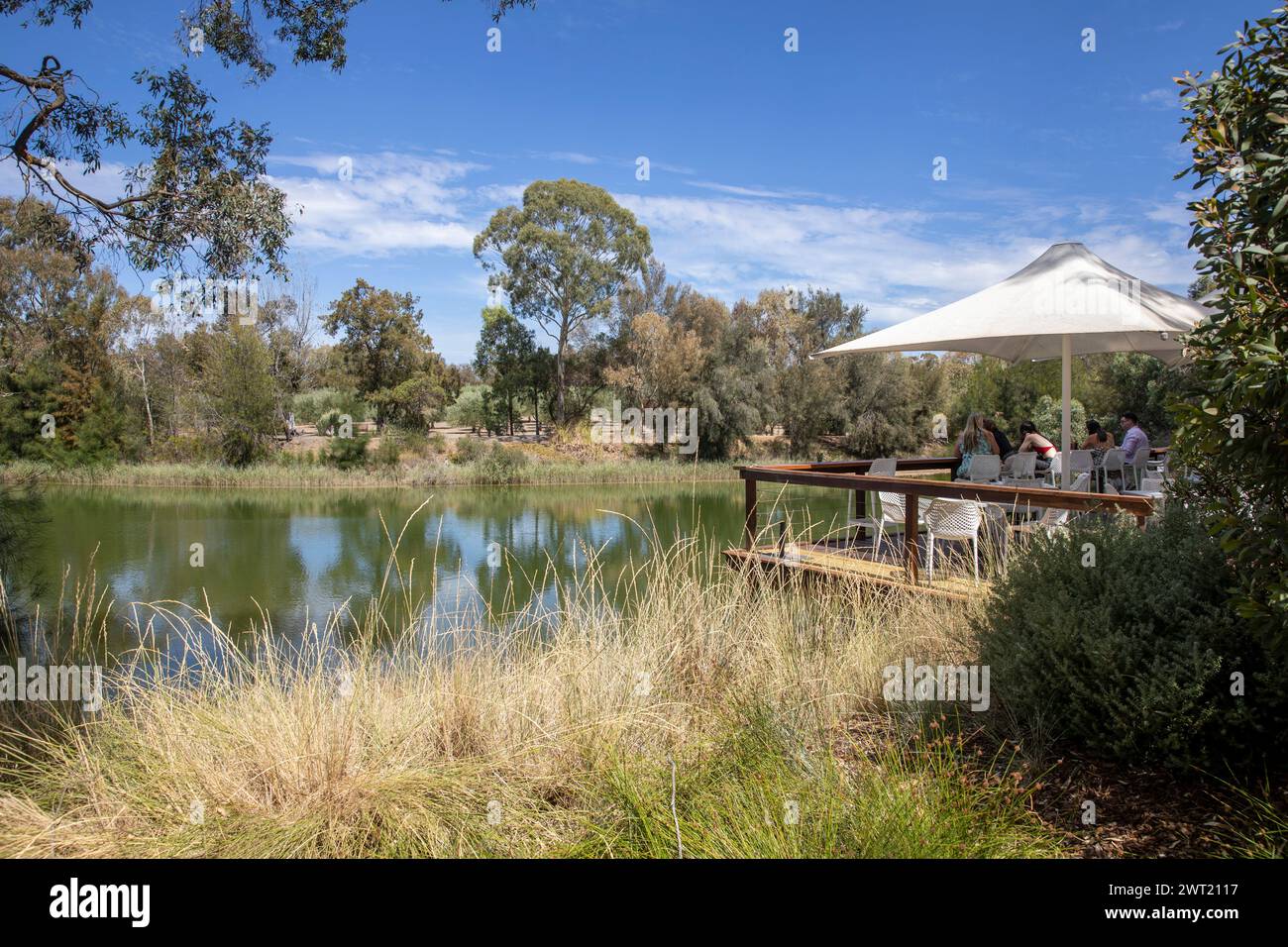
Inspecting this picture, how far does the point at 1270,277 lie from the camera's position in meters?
2.06

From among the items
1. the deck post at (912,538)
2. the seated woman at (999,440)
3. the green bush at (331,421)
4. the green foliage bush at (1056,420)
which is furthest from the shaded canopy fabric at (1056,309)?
the green bush at (331,421)

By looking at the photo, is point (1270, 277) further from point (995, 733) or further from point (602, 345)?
point (602, 345)

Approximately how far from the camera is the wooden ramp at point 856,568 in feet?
17.1

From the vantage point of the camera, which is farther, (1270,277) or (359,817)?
(359,817)

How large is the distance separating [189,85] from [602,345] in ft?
89.6

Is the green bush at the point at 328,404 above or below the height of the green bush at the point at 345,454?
above

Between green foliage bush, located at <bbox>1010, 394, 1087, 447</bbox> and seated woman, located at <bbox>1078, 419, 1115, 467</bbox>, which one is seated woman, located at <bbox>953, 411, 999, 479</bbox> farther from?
green foliage bush, located at <bbox>1010, 394, 1087, 447</bbox>

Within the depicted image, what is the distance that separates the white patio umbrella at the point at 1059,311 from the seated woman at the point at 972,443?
1.36m

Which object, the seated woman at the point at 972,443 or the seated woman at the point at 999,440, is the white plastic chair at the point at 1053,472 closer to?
the seated woman at the point at 999,440

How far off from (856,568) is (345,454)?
75.2 feet

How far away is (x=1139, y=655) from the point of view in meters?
2.71

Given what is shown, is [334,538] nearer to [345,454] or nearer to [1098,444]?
[345,454]

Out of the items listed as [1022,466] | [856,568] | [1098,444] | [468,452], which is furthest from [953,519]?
[468,452]
